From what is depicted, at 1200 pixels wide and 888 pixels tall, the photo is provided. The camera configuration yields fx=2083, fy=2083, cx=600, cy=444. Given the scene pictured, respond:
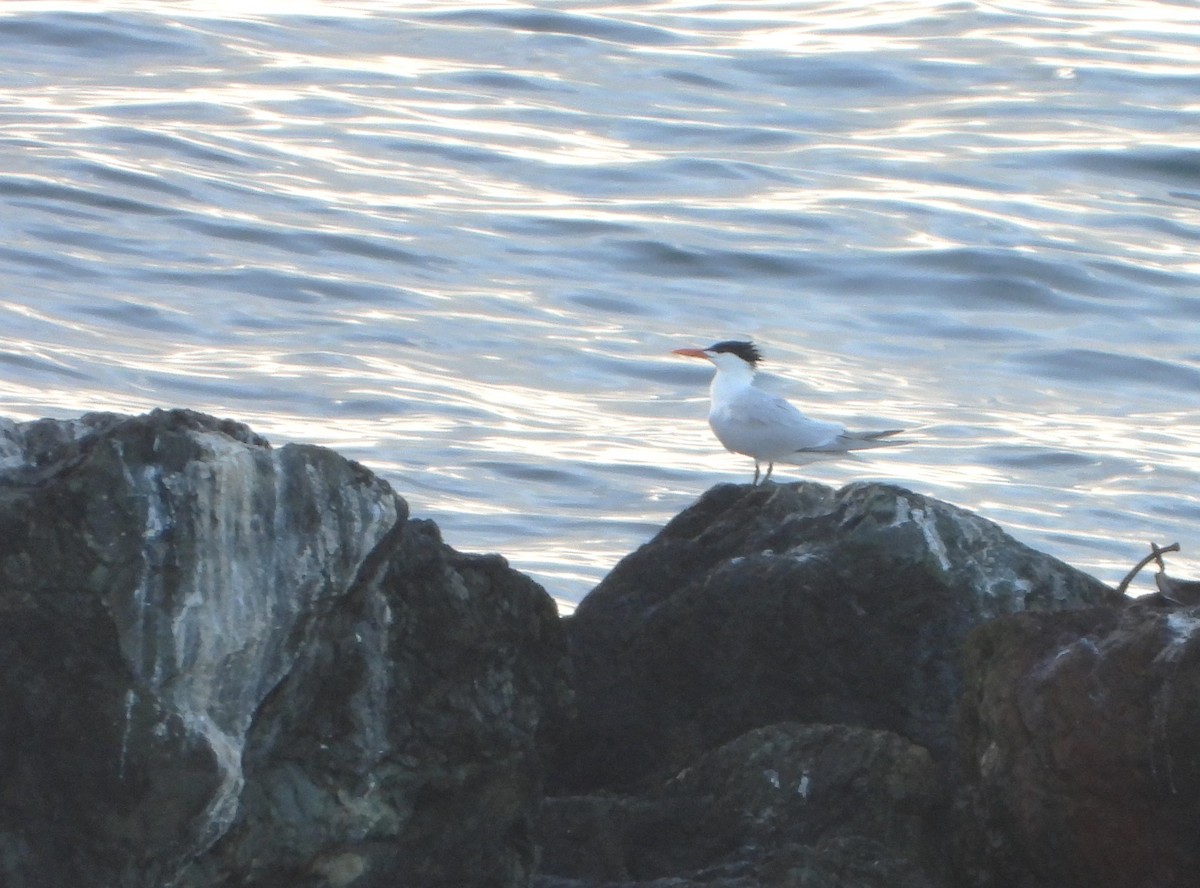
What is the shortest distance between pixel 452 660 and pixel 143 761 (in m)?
0.68

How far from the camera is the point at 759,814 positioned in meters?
4.43

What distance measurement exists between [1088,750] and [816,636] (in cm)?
111

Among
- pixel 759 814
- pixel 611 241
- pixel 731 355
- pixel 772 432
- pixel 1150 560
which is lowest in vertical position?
pixel 759 814

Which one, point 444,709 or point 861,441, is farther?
point 861,441

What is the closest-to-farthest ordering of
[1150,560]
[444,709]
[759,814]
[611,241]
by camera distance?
1. [444,709]
2. [759,814]
3. [1150,560]
4. [611,241]

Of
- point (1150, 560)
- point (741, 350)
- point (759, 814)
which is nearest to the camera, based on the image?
point (759, 814)

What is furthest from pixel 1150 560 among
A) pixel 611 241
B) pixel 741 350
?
pixel 611 241

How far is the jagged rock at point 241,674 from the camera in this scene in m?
3.65

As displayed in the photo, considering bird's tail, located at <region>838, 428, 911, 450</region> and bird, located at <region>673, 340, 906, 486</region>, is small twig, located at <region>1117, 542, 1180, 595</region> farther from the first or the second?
bird's tail, located at <region>838, 428, 911, 450</region>

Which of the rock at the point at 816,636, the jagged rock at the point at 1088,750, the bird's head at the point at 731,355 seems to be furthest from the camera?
the bird's head at the point at 731,355

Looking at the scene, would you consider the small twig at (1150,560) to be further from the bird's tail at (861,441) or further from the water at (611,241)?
the water at (611,241)

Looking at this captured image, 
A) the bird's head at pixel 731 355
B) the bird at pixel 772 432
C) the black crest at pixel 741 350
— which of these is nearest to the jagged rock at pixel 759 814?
the bird at pixel 772 432

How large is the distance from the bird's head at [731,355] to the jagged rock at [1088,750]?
4703mm

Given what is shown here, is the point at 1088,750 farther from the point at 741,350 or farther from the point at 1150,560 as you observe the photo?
the point at 741,350
